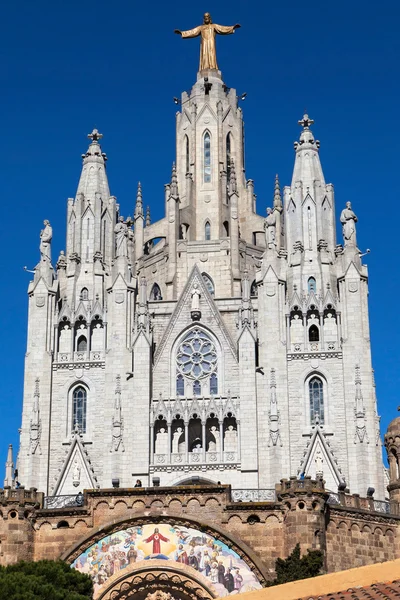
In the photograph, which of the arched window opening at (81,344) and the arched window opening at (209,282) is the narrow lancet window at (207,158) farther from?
the arched window opening at (81,344)

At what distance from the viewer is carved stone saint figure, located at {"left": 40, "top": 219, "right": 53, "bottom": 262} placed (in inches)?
2620

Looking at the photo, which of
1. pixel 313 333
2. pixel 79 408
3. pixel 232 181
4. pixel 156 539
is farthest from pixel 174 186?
pixel 156 539

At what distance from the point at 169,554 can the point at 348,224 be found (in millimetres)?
27851

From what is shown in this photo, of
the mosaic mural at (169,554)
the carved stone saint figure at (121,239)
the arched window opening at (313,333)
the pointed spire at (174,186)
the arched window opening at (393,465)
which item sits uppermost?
the pointed spire at (174,186)

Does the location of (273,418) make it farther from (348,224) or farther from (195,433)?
(348,224)

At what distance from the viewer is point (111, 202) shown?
226 ft

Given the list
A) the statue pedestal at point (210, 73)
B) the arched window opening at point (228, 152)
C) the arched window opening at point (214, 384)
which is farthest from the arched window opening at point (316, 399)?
the statue pedestal at point (210, 73)

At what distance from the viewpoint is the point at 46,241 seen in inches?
2643

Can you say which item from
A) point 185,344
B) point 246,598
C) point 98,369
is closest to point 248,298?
point 185,344

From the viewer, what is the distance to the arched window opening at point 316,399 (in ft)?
201

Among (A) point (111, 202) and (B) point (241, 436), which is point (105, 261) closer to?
(A) point (111, 202)

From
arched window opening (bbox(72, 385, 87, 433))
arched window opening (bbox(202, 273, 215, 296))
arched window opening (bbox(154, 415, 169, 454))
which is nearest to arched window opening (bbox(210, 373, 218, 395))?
arched window opening (bbox(154, 415, 169, 454))

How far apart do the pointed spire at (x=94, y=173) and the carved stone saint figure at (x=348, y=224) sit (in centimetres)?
1226

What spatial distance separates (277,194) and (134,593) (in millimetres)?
33336
